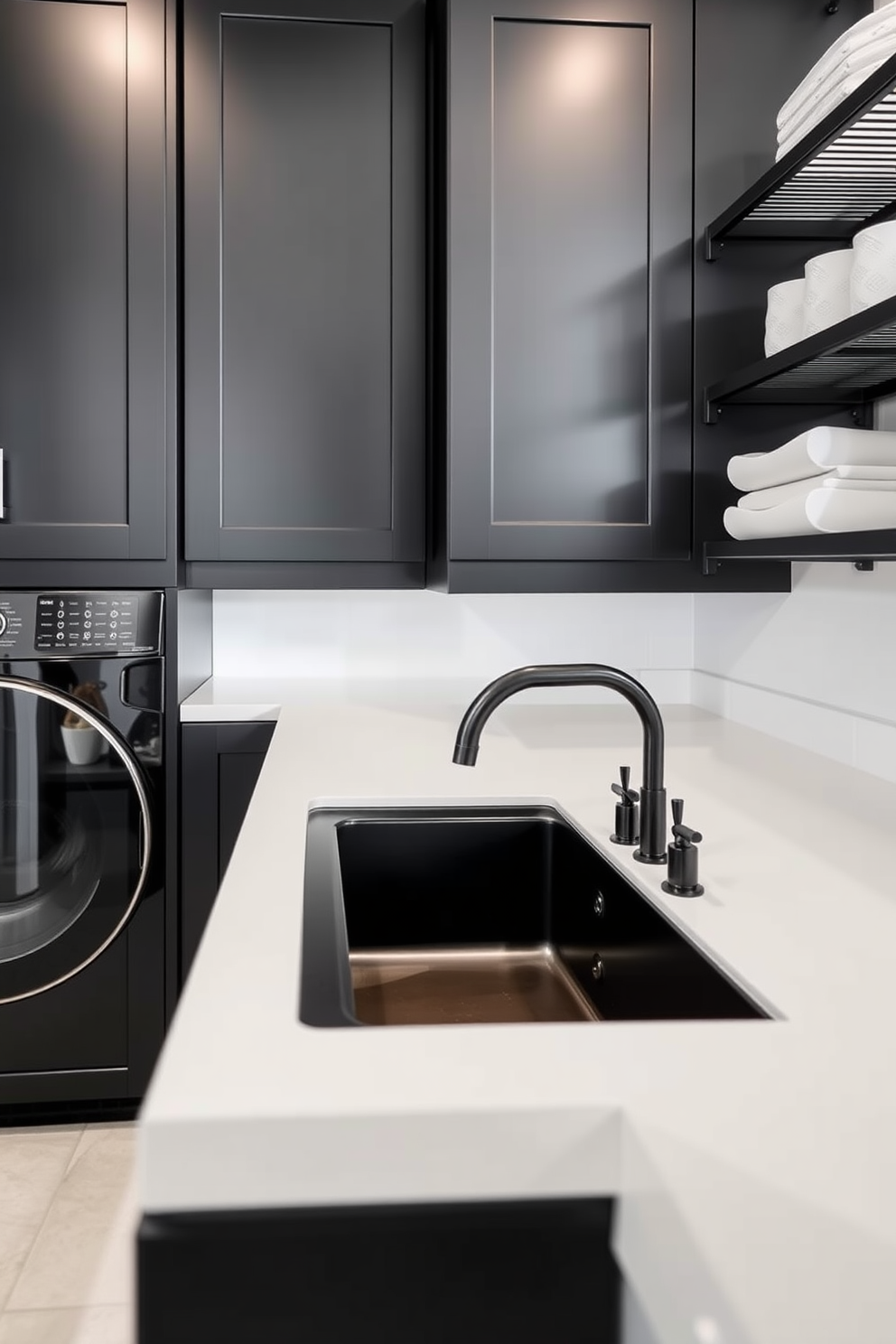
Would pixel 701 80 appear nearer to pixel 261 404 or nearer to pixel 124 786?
pixel 261 404

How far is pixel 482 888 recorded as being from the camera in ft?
4.34

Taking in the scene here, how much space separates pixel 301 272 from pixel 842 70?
1.03m

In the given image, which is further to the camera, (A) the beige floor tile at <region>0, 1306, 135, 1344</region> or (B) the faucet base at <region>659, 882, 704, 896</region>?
(A) the beige floor tile at <region>0, 1306, 135, 1344</region>

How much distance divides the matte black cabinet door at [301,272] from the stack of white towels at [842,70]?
774 mm

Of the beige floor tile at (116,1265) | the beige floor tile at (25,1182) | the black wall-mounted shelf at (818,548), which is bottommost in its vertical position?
the beige floor tile at (116,1265)

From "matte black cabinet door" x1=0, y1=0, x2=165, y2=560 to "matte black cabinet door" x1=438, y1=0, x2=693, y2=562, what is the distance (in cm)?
57

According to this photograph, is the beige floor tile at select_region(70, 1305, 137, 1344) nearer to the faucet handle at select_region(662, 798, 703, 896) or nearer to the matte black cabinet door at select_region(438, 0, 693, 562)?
the faucet handle at select_region(662, 798, 703, 896)

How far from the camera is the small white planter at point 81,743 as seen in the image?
1.90m

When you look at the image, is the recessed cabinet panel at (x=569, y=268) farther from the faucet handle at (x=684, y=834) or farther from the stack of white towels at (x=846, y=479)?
the faucet handle at (x=684, y=834)

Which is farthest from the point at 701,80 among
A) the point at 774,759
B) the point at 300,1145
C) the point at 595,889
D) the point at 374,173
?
the point at 300,1145

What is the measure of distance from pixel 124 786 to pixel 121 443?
0.67 meters

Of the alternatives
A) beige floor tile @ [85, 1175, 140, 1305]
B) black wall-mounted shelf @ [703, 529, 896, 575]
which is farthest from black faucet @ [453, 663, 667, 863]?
beige floor tile @ [85, 1175, 140, 1305]

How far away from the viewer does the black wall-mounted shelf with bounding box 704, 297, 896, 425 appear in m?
1.19

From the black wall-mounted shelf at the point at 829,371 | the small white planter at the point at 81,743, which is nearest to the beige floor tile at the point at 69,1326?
the small white planter at the point at 81,743
